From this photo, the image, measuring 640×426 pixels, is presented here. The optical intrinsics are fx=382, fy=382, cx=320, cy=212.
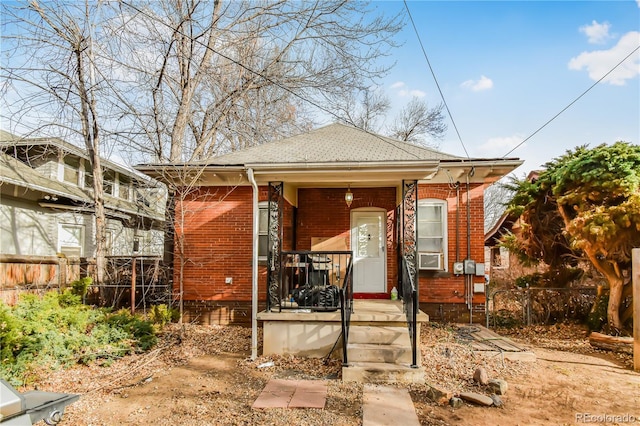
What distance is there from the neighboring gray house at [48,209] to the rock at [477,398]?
8990 mm

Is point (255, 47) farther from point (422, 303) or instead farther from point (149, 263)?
point (422, 303)

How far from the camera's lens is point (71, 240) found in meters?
12.7

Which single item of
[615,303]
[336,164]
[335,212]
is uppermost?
[336,164]

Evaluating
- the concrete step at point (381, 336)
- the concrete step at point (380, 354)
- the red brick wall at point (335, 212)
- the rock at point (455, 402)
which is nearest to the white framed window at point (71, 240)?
the red brick wall at point (335, 212)

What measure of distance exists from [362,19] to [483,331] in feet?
30.4

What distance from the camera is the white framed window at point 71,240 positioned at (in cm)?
1240

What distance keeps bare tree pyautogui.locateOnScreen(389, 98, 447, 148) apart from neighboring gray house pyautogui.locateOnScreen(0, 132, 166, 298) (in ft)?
51.2

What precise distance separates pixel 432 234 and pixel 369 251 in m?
1.55

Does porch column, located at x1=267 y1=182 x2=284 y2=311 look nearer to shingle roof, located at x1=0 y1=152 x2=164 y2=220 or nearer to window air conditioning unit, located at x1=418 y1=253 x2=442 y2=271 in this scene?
window air conditioning unit, located at x1=418 y1=253 x2=442 y2=271

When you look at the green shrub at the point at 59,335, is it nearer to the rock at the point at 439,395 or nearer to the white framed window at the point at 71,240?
the rock at the point at 439,395

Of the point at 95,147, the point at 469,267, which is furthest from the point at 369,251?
the point at 95,147

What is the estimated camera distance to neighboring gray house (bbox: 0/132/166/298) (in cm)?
948

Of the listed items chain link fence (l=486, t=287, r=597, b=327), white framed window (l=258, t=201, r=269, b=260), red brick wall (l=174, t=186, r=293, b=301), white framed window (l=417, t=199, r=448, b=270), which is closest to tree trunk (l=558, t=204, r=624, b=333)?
chain link fence (l=486, t=287, r=597, b=327)

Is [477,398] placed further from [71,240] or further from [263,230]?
[71,240]
